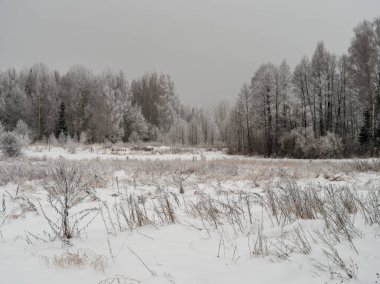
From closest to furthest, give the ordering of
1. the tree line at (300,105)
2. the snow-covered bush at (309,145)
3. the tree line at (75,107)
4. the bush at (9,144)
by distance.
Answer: the bush at (9,144)
the snow-covered bush at (309,145)
the tree line at (300,105)
the tree line at (75,107)

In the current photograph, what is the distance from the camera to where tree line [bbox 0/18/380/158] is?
2611 cm

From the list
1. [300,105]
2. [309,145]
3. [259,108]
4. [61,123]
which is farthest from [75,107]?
[309,145]

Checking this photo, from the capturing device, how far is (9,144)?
17.9 meters

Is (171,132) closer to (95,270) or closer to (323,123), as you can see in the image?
(323,123)

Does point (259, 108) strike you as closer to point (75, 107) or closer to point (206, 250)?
point (75, 107)

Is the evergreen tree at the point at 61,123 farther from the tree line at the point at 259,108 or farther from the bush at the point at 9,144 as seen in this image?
the bush at the point at 9,144

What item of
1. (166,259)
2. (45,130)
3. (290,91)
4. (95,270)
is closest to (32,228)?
(95,270)

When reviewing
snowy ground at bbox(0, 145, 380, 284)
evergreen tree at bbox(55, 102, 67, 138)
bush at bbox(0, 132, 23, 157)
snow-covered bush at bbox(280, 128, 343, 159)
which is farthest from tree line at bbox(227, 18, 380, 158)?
evergreen tree at bbox(55, 102, 67, 138)

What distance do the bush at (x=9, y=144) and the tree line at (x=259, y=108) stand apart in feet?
45.6

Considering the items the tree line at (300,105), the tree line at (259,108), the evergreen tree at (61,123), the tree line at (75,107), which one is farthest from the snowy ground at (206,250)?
the evergreen tree at (61,123)

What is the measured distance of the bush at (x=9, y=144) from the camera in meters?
17.9

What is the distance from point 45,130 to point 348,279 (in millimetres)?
47395

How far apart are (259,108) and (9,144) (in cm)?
2603

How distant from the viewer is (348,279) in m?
2.28
